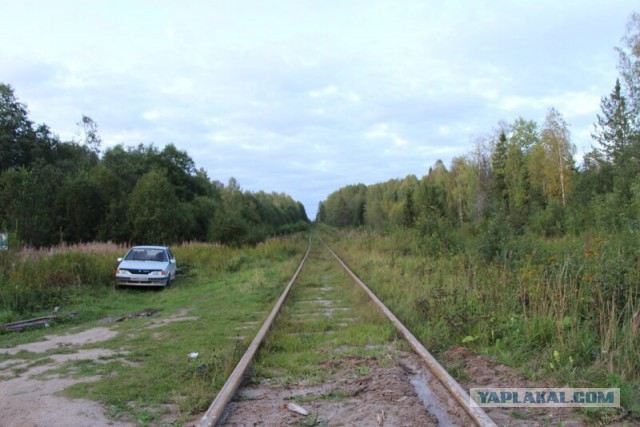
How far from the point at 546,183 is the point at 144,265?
4293 centimetres

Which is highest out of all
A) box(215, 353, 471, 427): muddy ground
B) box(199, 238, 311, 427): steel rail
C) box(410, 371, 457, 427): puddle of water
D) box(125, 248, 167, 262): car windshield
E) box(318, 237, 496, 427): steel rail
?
box(125, 248, 167, 262): car windshield

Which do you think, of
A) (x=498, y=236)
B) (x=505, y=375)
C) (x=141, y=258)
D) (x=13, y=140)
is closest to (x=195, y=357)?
(x=505, y=375)

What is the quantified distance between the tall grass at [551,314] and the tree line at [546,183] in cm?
136

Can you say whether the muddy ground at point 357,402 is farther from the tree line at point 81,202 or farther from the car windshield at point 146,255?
the tree line at point 81,202

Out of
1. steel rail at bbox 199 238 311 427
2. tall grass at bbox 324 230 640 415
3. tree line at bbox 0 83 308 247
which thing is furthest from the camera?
tree line at bbox 0 83 308 247

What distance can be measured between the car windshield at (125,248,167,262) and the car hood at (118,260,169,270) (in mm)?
538

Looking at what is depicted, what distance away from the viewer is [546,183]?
45.7m

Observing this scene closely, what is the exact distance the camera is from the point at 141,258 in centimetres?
1565

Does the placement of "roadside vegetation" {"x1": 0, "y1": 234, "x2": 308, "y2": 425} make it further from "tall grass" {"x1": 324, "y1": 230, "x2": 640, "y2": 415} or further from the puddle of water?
"tall grass" {"x1": 324, "y1": 230, "x2": 640, "y2": 415}

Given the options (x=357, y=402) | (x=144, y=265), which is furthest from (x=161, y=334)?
(x=144, y=265)

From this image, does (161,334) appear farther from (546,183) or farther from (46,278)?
(546,183)

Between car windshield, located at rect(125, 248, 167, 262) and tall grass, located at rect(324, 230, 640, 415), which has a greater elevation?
car windshield, located at rect(125, 248, 167, 262)

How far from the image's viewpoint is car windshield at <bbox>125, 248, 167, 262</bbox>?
1562 centimetres

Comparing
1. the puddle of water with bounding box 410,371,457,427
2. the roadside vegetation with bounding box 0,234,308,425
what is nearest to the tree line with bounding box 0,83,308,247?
the roadside vegetation with bounding box 0,234,308,425
